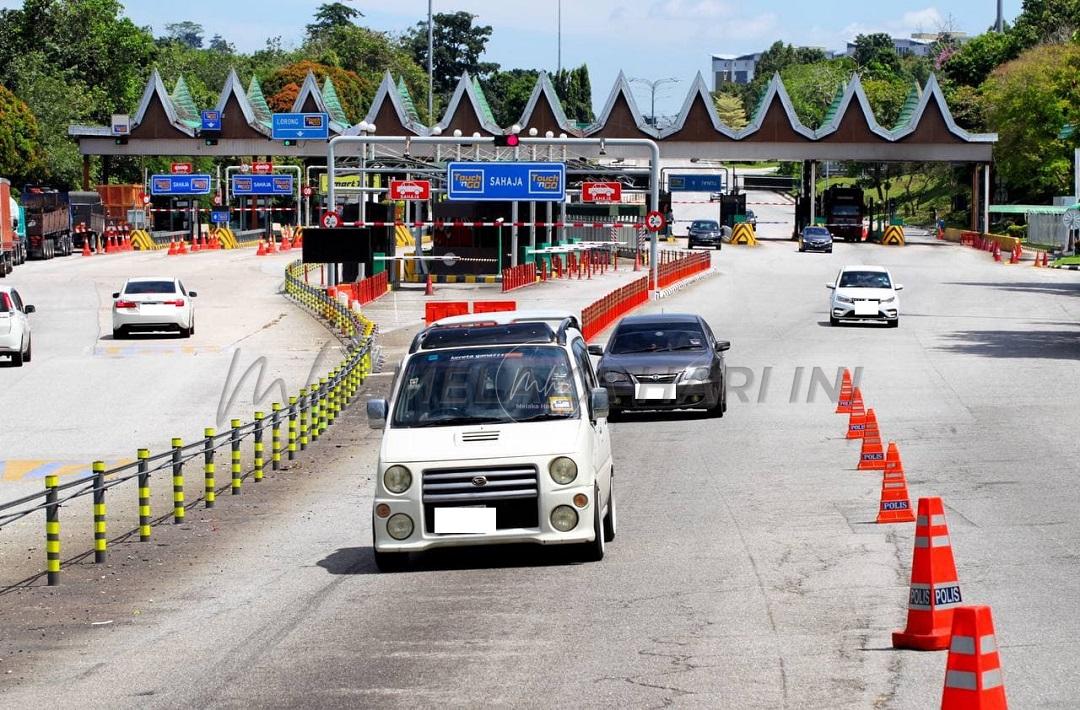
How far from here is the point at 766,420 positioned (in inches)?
952

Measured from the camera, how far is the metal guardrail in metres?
14.0

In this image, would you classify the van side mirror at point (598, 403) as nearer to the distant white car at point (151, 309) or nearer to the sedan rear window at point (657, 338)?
the sedan rear window at point (657, 338)

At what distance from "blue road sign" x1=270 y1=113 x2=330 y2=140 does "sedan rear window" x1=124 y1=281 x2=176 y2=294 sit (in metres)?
41.1

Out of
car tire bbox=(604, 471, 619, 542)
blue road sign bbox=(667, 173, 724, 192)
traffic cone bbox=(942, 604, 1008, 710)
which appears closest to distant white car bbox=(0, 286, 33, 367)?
car tire bbox=(604, 471, 619, 542)

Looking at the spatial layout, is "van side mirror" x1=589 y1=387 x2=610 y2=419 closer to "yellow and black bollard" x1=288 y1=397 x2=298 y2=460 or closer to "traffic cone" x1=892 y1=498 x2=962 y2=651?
"traffic cone" x1=892 y1=498 x2=962 y2=651

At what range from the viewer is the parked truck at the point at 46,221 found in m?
75.9

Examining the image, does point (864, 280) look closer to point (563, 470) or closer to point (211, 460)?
point (211, 460)

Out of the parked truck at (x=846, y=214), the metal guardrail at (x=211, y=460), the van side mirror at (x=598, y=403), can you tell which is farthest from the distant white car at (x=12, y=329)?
the parked truck at (x=846, y=214)

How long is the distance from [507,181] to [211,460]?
127 feet

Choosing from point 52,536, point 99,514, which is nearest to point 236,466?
point 99,514

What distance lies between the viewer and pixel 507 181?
5609 cm

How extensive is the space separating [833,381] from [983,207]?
236 ft

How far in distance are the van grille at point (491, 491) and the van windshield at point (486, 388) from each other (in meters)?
0.59

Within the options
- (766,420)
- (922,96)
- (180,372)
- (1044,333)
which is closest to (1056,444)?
(766,420)
